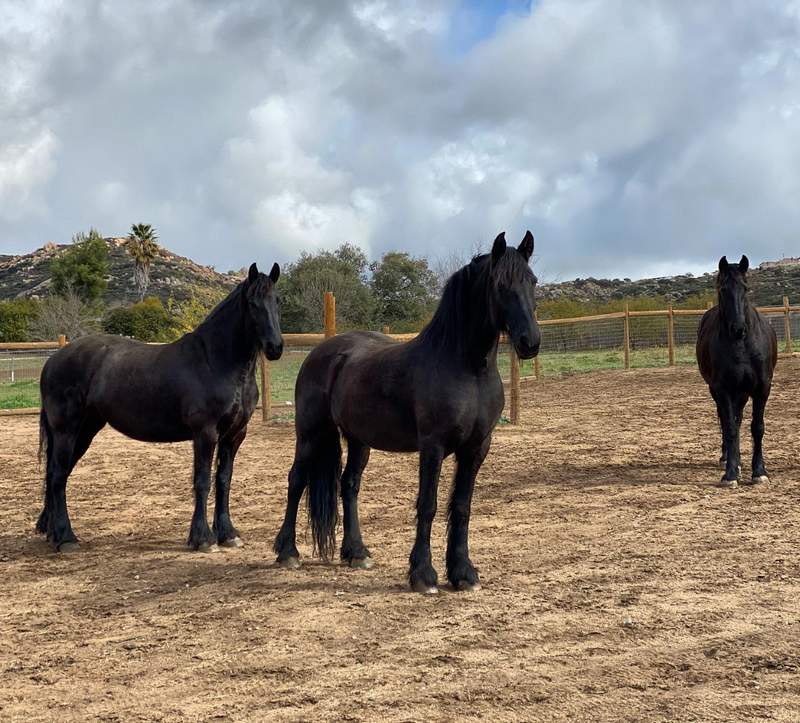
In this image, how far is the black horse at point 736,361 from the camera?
709 cm

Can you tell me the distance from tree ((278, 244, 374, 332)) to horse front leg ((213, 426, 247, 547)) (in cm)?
3016

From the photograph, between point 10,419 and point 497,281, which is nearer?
point 497,281

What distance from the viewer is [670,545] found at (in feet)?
17.0

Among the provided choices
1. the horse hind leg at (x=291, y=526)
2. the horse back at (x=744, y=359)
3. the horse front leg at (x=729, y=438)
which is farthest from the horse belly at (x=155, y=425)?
the horse back at (x=744, y=359)

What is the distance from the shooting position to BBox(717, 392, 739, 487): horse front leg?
7.18 meters

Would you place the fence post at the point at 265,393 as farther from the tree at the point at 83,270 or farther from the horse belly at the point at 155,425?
the tree at the point at 83,270

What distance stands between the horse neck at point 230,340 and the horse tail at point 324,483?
1.00m

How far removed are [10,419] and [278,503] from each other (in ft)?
28.9

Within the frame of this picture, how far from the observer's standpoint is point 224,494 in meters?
5.70

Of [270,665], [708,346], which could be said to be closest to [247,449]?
[708,346]

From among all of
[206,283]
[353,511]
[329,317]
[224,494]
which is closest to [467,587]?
[353,511]

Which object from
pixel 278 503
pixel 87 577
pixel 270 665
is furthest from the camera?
pixel 278 503

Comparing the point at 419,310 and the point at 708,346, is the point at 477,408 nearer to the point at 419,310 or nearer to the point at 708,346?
the point at 708,346

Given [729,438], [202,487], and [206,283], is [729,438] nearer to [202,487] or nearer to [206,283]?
[202,487]
